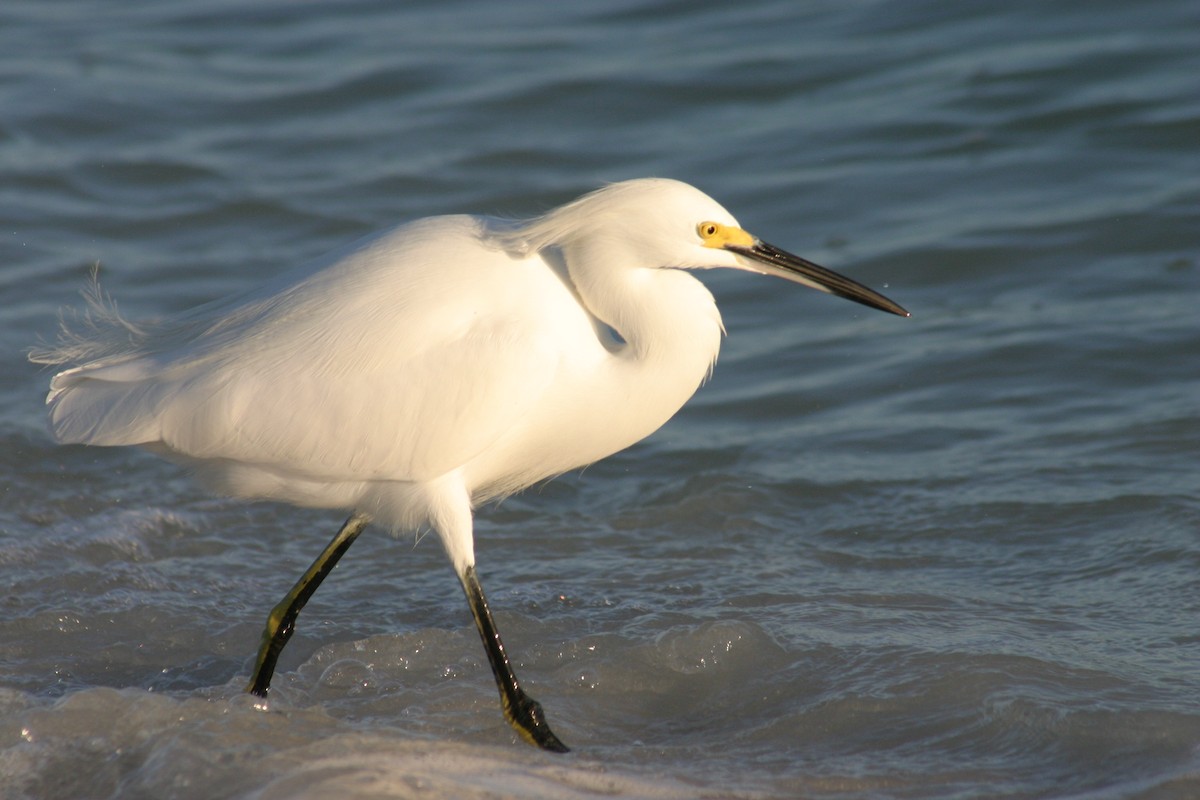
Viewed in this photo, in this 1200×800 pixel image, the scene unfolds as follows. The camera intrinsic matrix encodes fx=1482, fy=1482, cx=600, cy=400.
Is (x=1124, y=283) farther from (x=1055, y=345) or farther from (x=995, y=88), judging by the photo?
(x=995, y=88)

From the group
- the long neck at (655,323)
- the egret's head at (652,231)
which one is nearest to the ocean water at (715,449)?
the long neck at (655,323)

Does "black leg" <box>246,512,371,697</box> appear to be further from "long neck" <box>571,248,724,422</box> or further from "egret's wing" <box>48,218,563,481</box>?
"long neck" <box>571,248,724,422</box>

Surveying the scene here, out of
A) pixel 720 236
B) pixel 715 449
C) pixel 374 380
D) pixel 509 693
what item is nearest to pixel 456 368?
pixel 374 380

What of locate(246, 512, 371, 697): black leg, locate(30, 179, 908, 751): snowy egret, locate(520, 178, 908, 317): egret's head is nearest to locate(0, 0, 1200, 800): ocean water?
locate(246, 512, 371, 697): black leg

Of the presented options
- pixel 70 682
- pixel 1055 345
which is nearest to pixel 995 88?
pixel 1055 345

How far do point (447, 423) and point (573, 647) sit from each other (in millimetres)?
1207

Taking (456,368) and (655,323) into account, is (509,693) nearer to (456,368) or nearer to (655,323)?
(456,368)

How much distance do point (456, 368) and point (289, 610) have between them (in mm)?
1122

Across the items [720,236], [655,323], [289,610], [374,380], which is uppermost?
[720,236]

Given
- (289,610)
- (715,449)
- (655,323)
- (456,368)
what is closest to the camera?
(456,368)

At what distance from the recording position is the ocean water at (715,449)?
4516 mm

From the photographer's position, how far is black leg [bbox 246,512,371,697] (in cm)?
493

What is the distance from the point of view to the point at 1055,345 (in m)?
7.89

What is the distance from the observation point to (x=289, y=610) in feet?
16.4
